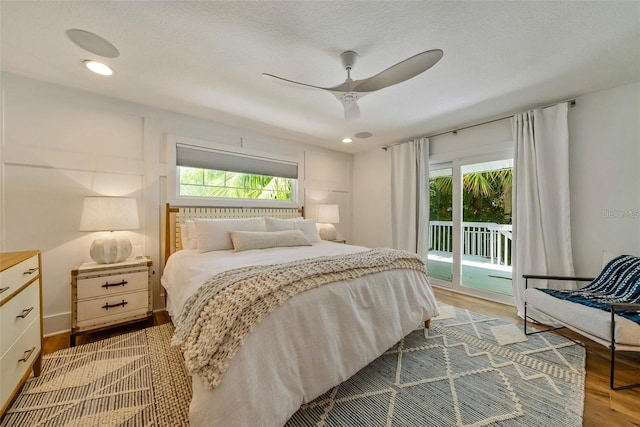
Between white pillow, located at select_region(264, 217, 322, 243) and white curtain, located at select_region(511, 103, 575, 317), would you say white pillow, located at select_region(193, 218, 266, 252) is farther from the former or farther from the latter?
white curtain, located at select_region(511, 103, 575, 317)

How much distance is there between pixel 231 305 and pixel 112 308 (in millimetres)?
1879

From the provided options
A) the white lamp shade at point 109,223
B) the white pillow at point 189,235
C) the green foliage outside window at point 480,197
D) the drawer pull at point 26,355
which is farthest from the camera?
the green foliage outside window at point 480,197

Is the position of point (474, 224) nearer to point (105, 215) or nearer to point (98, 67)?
point (105, 215)

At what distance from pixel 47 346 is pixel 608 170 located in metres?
5.63

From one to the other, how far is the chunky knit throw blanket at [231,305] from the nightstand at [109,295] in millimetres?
1337

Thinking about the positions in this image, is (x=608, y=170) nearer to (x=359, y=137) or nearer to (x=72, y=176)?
(x=359, y=137)

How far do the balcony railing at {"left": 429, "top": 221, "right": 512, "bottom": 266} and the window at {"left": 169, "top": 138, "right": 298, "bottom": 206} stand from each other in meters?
2.58

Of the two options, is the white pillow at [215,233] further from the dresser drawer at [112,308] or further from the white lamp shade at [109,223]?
the dresser drawer at [112,308]

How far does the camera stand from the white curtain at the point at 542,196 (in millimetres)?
2674

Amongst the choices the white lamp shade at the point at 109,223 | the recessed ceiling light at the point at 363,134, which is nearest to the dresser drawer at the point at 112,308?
the white lamp shade at the point at 109,223

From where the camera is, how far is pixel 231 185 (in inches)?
142

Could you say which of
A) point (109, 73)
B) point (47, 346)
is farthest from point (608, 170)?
point (47, 346)

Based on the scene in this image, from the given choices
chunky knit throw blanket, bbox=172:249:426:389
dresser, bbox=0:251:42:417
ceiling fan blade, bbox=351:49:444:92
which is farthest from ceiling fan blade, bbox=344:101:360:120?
dresser, bbox=0:251:42:417

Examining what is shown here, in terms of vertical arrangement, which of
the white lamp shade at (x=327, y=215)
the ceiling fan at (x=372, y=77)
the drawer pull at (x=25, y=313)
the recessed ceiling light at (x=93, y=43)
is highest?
the recessed ceiling light at (x=93, y=43)
